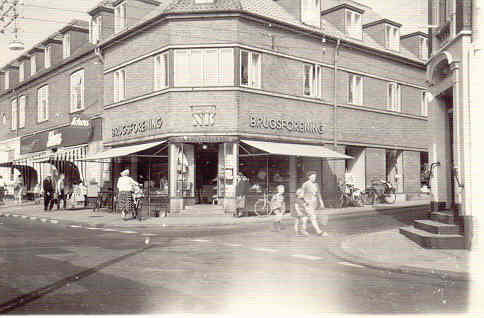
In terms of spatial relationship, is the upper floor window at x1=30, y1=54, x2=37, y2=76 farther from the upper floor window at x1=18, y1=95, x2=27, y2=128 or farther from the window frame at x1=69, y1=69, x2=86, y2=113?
the window frame at x1=69, y1=69, x2=86, y2=113

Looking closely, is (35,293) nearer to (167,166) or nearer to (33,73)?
(167,166)

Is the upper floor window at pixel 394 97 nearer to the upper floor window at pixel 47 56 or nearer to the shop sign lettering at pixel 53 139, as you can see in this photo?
the shop sign lettering at pixel 53 139

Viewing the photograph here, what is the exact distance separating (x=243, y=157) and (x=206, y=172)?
5.59ft

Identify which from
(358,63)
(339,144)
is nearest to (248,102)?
(339,144)

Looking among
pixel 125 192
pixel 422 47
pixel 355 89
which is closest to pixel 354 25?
pixel 355 89

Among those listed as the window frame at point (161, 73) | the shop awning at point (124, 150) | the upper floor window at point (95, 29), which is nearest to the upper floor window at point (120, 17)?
the upper floor window at point (95, 29)

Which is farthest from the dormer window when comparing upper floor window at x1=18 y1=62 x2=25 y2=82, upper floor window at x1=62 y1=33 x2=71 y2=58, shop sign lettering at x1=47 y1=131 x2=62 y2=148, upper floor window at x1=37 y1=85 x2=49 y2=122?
upper floor window at x1=18 y1=62 x2=25 y2=82

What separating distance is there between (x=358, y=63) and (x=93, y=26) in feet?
46.1

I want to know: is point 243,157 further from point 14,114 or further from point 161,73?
point 14,114

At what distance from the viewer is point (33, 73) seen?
115 feet

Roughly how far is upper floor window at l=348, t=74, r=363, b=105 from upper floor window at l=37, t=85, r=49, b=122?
62.0 ft

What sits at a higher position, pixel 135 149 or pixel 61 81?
pixel 61 81

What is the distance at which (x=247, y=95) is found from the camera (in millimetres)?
20750

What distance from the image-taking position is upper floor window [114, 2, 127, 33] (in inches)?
959
